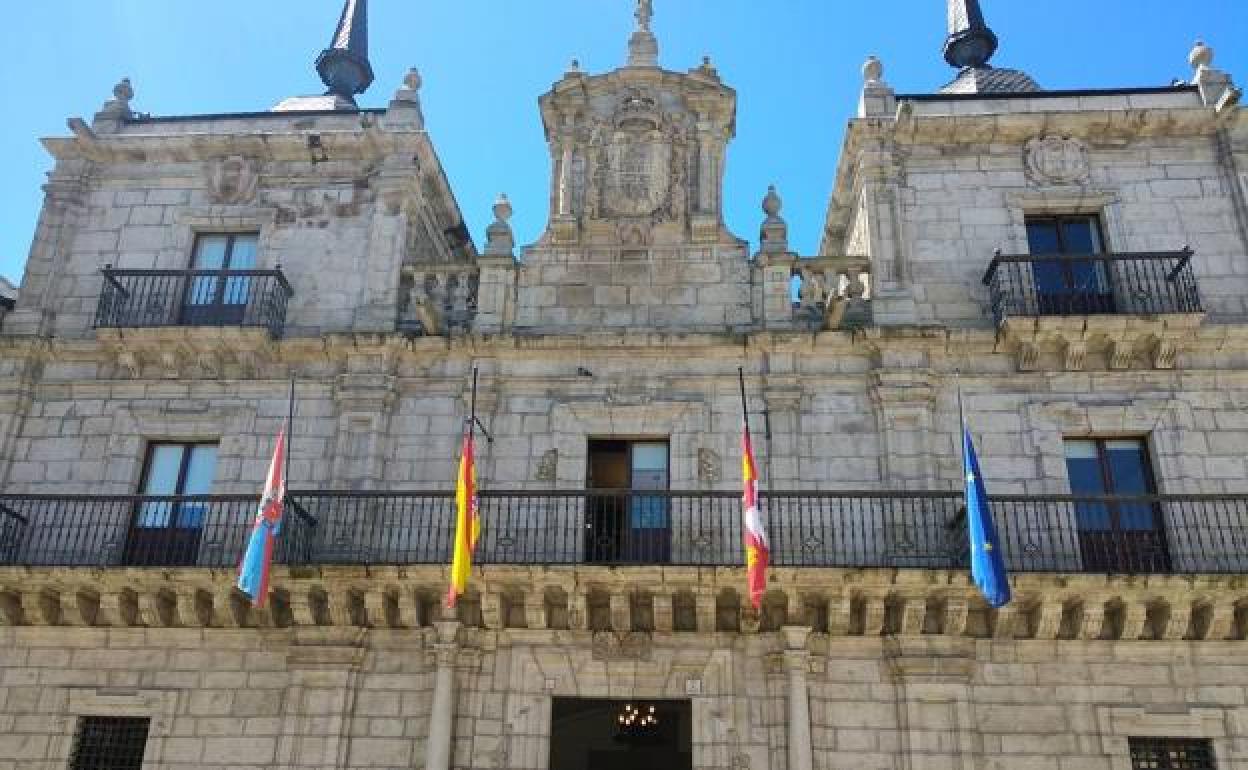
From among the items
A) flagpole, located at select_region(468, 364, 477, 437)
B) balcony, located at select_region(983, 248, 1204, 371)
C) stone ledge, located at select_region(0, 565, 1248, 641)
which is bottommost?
stone ledge, located at select_region(0, 565, 1248, 641)

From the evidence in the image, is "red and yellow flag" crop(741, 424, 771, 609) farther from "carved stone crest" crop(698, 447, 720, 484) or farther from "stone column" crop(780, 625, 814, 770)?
"carved stone crest" crop(698, 447, 720, 484)

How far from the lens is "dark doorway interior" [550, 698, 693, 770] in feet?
53.1

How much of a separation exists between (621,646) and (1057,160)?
28.1 feet

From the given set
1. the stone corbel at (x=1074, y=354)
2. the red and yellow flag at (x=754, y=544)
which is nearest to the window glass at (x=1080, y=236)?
the stone corbel at (x=1074, y=354)

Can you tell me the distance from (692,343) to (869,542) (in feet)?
10.3

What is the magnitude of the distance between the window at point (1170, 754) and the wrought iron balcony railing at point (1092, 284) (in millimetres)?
4812

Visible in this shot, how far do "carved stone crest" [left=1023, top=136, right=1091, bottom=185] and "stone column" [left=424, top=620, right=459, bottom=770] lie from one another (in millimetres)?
9411

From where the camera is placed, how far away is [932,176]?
15.3 meters

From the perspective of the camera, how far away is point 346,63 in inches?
798

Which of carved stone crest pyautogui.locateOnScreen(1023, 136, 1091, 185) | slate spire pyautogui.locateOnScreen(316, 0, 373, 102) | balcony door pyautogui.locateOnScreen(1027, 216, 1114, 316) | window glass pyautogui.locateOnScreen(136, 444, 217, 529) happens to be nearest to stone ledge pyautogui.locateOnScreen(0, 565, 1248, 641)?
window glass pyautogui.locateOnScreen(136, 444, 217, 529)

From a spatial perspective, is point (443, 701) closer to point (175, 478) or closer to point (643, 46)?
point (175, 478)

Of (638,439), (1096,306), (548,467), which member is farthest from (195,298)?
(1096,306)

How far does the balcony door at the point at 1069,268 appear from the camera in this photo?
14.0m

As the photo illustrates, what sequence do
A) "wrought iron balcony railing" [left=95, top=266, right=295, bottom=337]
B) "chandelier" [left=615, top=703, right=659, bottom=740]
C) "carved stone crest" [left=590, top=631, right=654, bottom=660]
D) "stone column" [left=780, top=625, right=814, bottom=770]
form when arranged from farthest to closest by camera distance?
"wrought iron balcony railing" [left=95, top=266, right=295, bottom=337], "chandelier" [left=615, top=703, right=659, bottom=740], "carved stone crest" [left=590, top=631, right=654, bottom=660], "stone column" [left=780, top=625, right=814, bottom=770]
